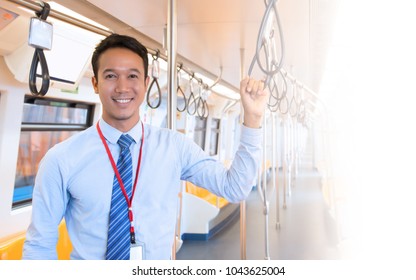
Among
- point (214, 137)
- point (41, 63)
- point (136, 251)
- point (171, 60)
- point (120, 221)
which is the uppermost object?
point (171, 60)

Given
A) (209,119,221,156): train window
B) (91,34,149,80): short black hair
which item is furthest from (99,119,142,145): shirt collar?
(209,119,221,156): train window

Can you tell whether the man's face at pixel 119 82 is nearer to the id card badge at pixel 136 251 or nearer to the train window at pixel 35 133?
the id card badge at pixel 136 251

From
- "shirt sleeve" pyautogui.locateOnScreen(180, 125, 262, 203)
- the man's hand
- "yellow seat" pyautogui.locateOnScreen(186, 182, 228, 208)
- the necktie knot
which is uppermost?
the man's hand

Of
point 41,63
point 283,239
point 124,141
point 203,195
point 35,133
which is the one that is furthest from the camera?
point 203,195

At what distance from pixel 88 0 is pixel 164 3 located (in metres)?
0.41

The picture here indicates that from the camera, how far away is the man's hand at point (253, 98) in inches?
34.1

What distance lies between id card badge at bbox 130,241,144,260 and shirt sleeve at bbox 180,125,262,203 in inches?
12.5

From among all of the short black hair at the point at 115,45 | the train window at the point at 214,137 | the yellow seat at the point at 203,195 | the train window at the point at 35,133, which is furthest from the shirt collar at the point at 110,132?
the train window at the point at 214,137

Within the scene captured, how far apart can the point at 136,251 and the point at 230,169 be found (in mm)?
427

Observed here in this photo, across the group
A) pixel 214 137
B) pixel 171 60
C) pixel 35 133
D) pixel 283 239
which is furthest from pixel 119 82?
pixel 214 137

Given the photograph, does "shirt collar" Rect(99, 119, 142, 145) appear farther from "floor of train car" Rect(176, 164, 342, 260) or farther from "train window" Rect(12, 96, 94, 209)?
"floor of train car" Rect(176, 164, 342, 260)

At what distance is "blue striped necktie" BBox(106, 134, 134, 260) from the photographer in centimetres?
84

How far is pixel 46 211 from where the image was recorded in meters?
0.84

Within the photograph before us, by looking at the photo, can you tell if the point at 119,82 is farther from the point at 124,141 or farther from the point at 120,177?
the point at 120,177
